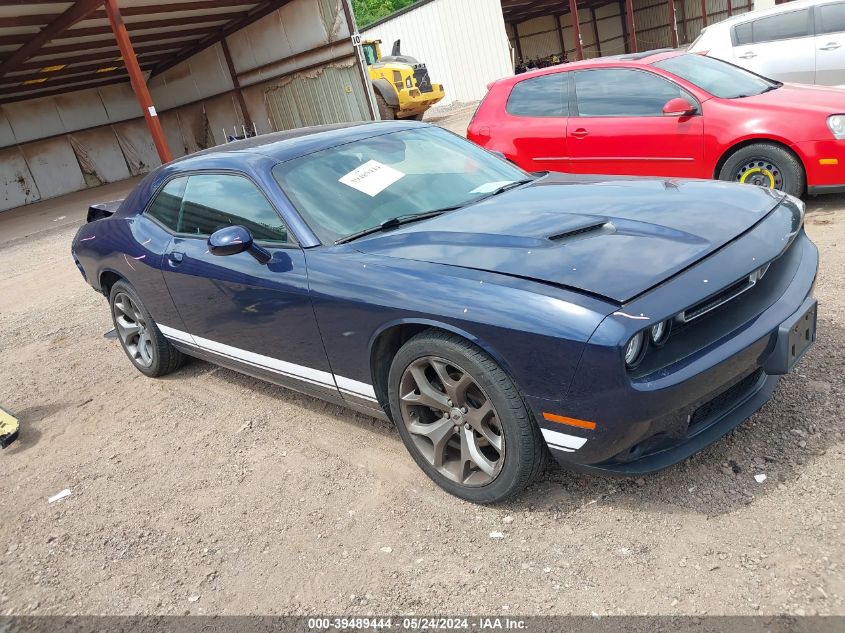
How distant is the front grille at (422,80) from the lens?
19.7 m

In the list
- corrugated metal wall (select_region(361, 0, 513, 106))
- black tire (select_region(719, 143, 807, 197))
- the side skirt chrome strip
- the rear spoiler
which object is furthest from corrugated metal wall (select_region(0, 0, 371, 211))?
the side skirt chrome strip

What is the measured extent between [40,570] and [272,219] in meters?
1.89

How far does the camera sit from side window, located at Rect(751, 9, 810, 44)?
28.2ft

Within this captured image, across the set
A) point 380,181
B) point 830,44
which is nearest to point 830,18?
point 830,44

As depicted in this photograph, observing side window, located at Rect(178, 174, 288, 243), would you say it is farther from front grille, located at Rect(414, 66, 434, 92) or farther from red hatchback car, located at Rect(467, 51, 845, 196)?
front grille, located at Rect(414, 66, 434, 92)

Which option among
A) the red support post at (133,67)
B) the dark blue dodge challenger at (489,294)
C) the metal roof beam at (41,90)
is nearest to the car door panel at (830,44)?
the dark blue dodge challenger at (489,294)

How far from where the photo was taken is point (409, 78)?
19.4 meters

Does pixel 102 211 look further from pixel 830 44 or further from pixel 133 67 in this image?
pixel 133 67

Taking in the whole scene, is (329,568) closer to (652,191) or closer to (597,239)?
(597,239)

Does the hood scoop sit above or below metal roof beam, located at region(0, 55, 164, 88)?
below

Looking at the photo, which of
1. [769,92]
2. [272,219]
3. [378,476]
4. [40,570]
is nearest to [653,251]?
[378,476]

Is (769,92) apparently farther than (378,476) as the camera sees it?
Yes

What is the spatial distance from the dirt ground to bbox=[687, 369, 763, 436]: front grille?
0.31 meters

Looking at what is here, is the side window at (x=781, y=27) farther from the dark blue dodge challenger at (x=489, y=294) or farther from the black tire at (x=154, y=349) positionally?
the black tire at (x=154, y=349)
